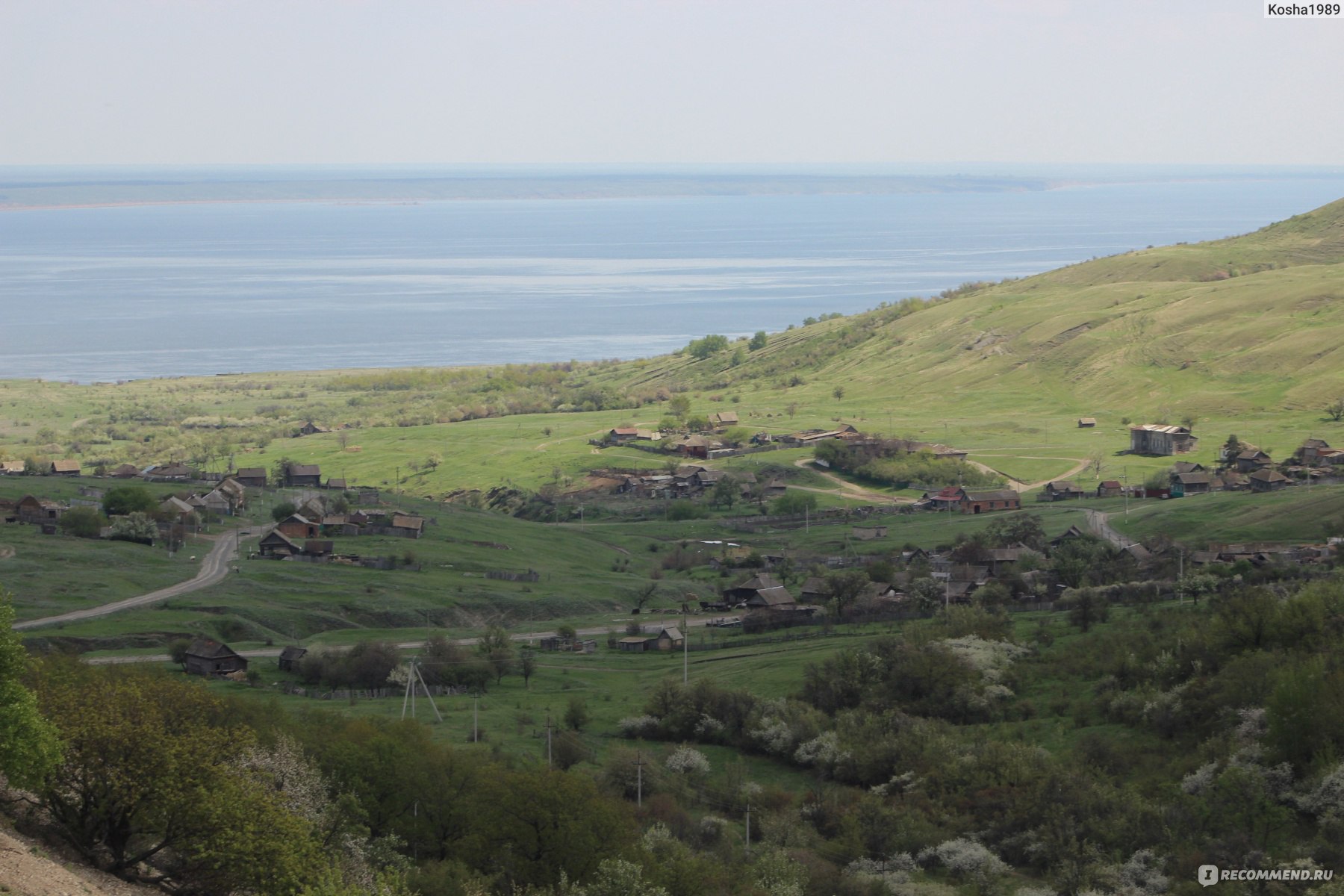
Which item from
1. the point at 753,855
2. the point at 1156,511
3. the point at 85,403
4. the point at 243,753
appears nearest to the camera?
the point at 243,753

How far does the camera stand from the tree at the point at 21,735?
78.0 feet

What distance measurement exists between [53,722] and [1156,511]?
206 feet

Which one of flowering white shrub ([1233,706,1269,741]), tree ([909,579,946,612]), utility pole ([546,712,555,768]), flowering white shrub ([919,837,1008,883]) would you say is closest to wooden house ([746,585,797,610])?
tree ([909,579,946,612])

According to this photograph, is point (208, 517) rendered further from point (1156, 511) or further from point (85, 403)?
point (85, 403)

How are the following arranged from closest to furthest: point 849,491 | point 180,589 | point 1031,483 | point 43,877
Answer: point 43,877
point 180,589
point 1031,483
point 849,491

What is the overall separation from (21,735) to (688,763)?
21.8 meters

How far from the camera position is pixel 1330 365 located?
118938 millimetres

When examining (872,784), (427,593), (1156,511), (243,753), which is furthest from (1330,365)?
(243,753)

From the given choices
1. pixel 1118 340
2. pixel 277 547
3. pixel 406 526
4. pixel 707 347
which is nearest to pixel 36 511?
pixel 277 547

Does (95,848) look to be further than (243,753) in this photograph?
No

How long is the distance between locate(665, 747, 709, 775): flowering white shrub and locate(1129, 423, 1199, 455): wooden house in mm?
67984

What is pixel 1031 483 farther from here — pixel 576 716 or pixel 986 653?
pixel 576 716

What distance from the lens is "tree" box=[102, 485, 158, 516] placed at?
78625 millimetres

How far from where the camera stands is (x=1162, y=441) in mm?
102625
